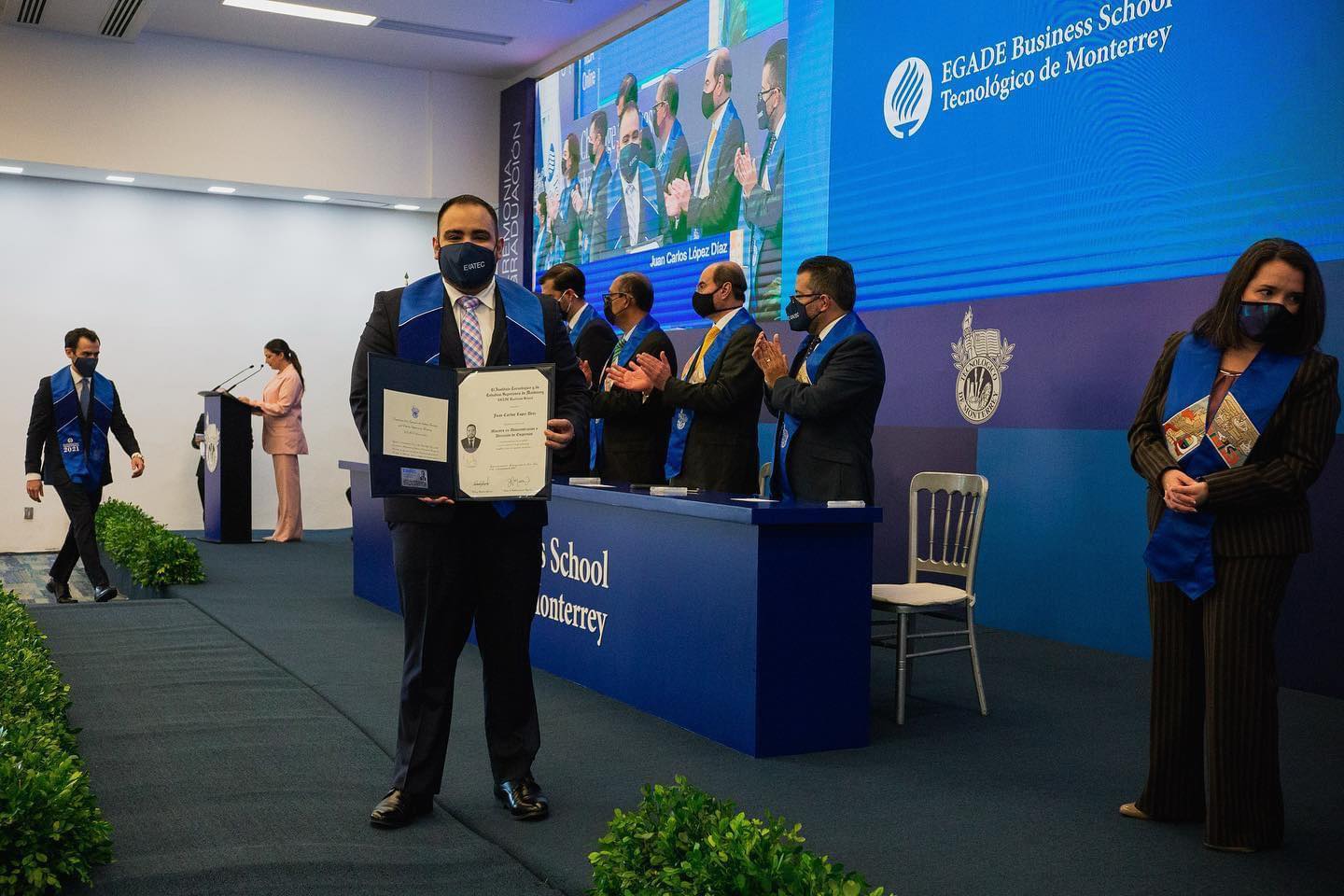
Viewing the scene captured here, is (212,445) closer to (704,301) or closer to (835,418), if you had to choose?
(704,301)

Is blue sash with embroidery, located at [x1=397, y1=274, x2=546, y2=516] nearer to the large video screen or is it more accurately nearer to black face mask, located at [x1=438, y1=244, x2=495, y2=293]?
black face mask, located at [x1=438, y1=244, x2=495, y2=293]

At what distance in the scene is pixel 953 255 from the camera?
6.53m

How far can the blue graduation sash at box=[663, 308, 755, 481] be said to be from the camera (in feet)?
17.1

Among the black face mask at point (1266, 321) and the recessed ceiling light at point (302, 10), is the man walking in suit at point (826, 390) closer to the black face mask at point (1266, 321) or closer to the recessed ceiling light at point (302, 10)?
the black face mask at point (1266, 321)

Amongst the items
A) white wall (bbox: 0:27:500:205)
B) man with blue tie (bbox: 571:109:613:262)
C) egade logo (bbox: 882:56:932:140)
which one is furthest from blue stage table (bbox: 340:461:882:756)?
white wall (bbox: 0:27:500:205)

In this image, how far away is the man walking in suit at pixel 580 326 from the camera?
612 centimetres

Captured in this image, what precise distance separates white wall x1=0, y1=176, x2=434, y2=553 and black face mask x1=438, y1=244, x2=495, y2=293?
345 inches

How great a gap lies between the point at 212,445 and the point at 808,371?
6.72 meters

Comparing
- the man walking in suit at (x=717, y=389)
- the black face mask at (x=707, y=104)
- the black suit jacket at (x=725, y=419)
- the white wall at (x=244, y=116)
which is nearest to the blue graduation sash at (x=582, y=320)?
the man walking in suit at (x=717, y=389)

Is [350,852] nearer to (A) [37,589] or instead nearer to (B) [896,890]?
(B) [896,890]

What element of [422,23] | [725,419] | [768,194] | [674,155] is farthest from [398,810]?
[422,23]

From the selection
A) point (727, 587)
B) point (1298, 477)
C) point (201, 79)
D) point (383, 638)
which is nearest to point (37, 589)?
point (383, 638)

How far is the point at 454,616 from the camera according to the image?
311 cm

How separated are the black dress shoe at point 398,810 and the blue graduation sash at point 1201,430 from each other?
6.23 ft
